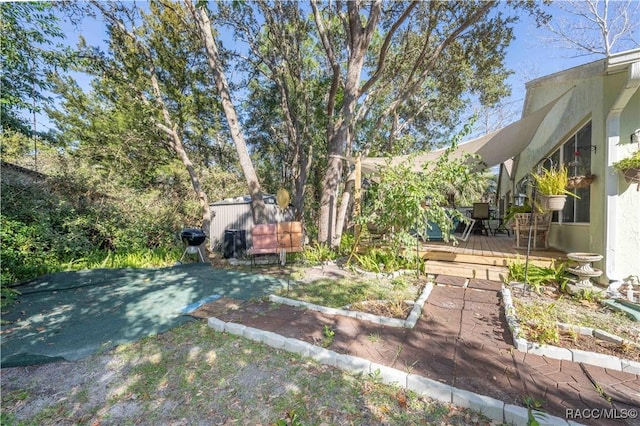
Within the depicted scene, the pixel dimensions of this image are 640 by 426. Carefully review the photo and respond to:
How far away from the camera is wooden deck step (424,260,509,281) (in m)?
4.46

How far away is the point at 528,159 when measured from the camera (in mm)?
8438

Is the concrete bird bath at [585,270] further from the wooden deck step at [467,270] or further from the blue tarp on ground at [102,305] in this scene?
the blue tarp on ground at [102,305]

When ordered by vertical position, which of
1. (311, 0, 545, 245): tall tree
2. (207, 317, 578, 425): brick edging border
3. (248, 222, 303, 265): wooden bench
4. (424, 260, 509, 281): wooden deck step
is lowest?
(207, 317, 578, 425): brick edging border

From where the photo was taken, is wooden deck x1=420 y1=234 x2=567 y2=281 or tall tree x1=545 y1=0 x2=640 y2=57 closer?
wooden deck x1=420 y1=234 x2=567 y2=281

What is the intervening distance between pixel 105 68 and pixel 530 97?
11721 mm

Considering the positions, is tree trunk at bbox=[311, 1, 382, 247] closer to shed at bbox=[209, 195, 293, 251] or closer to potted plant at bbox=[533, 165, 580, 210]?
shed at bbox=[209, 195, 293, 251]

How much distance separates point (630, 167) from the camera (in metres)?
3.45

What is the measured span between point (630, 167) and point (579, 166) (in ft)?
4.43

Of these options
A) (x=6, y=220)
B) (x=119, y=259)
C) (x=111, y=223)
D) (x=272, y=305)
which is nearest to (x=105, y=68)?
(x=111, y=223)

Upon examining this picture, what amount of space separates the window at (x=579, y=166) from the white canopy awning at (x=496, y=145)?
69cm

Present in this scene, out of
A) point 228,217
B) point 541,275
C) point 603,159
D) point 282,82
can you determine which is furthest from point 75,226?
point 603,159

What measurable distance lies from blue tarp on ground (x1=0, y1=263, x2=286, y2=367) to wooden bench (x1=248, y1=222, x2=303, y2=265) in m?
0.95

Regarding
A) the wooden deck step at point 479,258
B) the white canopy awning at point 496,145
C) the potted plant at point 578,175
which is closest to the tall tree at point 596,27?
the white canopy awning at point 496,145

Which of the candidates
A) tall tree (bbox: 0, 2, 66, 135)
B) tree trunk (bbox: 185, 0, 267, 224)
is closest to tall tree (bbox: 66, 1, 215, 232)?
tree trunk (bbox: 185, 0, 267, 224)
